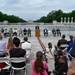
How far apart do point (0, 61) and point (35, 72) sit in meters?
1.65

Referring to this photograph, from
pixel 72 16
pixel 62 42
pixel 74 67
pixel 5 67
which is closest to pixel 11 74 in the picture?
pixel 5 67

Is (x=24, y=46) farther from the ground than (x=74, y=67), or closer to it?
closer to it

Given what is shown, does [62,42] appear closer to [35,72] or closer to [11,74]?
[11,74]

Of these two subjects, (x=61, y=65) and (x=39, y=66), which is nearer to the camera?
(x=39, y=66)

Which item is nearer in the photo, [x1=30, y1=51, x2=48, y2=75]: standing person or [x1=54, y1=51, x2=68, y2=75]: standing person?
[x1=30, y1=51, x2=48, y2=75]: standing person

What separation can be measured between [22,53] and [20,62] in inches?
10.1

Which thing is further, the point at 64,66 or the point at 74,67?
the point at 64,66

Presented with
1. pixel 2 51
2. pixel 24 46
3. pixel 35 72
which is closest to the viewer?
pixel 35 72

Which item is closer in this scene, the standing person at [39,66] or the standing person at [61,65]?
the standing person at [39,66]

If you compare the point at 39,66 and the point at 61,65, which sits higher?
the point at 39,66

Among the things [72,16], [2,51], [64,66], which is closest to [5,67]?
[2,51]

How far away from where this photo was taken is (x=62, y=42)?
11242 mm

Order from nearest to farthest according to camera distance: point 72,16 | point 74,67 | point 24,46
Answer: point 74,67 → point 24,46 → point 72,16

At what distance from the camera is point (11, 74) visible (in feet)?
25.0
